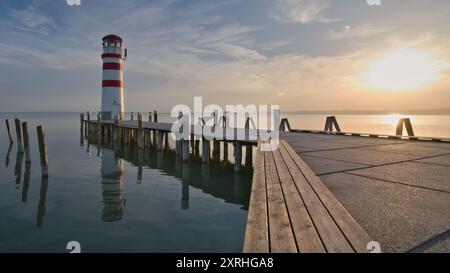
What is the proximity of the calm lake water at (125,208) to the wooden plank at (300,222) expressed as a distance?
305cm

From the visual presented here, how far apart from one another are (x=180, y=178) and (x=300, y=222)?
11.0m

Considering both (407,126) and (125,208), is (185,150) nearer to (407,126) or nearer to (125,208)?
(125,208)

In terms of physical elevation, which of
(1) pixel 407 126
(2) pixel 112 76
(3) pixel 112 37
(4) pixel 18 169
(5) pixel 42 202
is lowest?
(5) pixel 42 202

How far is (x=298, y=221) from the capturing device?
2977 millimetres

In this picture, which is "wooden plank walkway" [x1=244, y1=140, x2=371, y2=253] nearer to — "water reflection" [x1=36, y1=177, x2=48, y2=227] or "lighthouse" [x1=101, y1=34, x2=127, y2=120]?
"water reflection" [x1=36, y1=177, x2=48, y2=227]

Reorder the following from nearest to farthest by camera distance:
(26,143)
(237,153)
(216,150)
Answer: (237,153) → (26,143) → (216,150)

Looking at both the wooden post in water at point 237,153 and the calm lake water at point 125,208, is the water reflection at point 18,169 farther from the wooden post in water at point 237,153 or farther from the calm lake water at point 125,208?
the wooden post in water at point 237,153

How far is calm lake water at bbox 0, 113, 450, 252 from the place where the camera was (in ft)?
22.6

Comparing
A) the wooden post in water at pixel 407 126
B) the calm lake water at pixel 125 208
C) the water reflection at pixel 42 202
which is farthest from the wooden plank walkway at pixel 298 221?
the wooden post in water at pixel 407 126

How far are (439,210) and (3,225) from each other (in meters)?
9.86

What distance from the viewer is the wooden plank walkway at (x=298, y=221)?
244cm

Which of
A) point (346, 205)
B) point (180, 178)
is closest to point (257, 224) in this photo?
point (346, 205)
